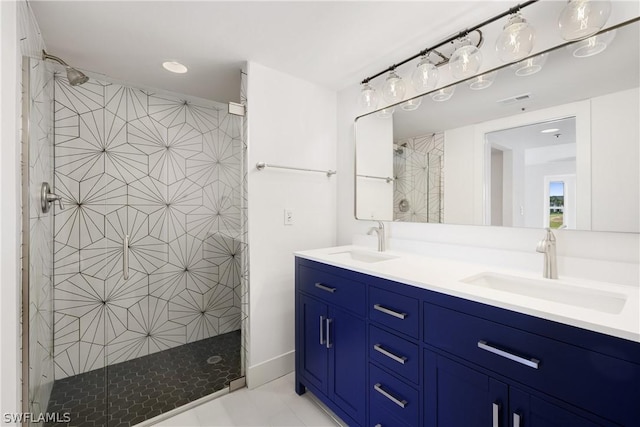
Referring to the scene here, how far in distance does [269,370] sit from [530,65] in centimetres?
235

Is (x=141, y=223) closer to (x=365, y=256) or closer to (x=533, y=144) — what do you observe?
(x=365, y=256)

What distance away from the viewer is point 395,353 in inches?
48.3

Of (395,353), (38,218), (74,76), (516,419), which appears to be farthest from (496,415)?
(74,76)

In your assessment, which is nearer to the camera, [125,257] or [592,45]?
[592,45]

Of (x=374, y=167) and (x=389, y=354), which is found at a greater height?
(x=374, y=167)

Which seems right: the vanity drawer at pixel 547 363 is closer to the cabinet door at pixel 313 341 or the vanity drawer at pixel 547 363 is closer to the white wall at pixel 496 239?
the white wall at pixel 496 239

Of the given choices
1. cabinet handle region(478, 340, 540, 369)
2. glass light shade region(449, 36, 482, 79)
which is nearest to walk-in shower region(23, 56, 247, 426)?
glass light shade region(449, 36, 482, 79)

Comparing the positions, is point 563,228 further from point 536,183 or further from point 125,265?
point 125,265

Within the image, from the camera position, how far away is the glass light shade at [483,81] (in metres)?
1.43

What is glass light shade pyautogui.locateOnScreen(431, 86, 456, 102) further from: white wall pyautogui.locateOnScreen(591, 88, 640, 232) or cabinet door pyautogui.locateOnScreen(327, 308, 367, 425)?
cabinet door pyautogui.locateOnScreen(327, 308, 367, 425)

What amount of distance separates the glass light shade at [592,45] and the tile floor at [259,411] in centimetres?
218

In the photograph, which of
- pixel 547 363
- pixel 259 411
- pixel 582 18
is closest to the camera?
pixel 547 363

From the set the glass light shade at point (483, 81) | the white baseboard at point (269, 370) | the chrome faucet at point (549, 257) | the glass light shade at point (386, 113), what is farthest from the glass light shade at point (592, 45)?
the white baseboard at point (269, 370)

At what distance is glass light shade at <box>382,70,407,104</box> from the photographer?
1.81 meters
